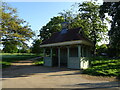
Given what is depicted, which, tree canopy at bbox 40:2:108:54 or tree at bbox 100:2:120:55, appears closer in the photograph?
tree at bbox 100:2:120:55

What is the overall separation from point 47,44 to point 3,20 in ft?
24.1

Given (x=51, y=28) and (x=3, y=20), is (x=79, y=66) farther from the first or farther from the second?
(x=51, y=28)

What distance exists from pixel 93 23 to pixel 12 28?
16.2m

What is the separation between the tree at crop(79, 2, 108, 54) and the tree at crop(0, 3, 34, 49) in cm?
1208

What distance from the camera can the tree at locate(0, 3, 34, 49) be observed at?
55.5 ft

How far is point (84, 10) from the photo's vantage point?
2588 cm

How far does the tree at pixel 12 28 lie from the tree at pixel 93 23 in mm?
12077

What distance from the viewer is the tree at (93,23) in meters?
24.6

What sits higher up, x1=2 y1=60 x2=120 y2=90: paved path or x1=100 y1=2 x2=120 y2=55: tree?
x1=100 y1=2 x2=120 y2=55: tree

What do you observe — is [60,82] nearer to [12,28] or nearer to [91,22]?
[12,28]

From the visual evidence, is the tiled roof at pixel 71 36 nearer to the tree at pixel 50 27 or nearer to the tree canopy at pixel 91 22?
the tree canopy at pixel 91 22

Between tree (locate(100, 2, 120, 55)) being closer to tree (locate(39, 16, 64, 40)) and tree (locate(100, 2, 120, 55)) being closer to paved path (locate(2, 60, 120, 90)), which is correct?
paved path (locate(2, 60, 120, 90))

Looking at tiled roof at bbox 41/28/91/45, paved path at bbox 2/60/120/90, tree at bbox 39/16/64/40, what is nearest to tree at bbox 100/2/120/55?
tiled roof at bbox 41/28/91/45

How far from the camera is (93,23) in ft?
81.3
